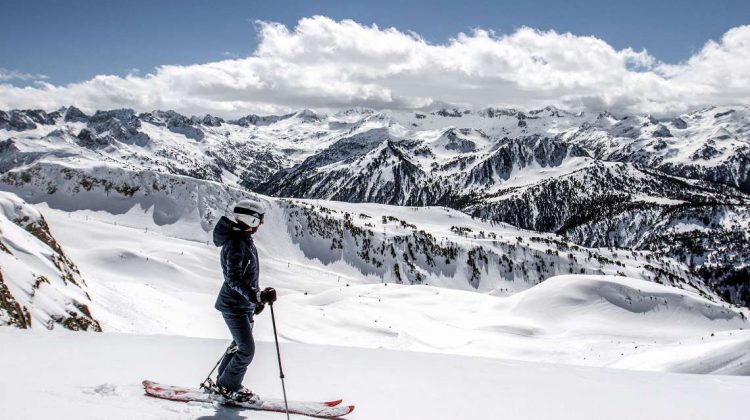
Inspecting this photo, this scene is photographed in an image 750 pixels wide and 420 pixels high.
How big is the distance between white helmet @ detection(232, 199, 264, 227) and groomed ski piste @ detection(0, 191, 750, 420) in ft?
10.8

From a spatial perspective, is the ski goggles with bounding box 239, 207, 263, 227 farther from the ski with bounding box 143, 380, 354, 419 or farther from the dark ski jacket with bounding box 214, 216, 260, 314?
the ski with bounding box 143, 380, 354, 419

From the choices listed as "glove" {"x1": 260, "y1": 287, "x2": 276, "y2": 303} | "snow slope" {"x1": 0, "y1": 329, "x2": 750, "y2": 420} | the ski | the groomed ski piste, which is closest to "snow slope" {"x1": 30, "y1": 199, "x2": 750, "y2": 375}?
the groomed ski piste

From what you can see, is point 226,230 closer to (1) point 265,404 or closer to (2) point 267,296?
(2) point 267,296

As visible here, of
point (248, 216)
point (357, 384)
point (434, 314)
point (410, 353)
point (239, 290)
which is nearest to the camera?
point (239, 290)

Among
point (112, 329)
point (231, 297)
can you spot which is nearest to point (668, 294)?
point (112, 329)

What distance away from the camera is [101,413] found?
751 centimetres

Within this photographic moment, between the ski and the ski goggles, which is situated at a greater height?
the ski goggles

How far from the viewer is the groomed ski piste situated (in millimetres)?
9359

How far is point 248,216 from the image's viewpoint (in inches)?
333

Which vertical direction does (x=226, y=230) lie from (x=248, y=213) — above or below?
below

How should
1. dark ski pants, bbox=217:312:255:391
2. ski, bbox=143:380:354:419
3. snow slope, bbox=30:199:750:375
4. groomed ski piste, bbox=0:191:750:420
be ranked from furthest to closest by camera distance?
snow slope, bbox=30:199:750:375 < groomed ski piste, bbox=0:191:750:420 < dark ski pants, bbox=217:312:255:391 < ski, bbox=143:380:354:419

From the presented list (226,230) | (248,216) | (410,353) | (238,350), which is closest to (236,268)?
(226,230)

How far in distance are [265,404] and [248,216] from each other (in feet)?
11.2

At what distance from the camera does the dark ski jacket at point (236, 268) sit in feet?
27.5
